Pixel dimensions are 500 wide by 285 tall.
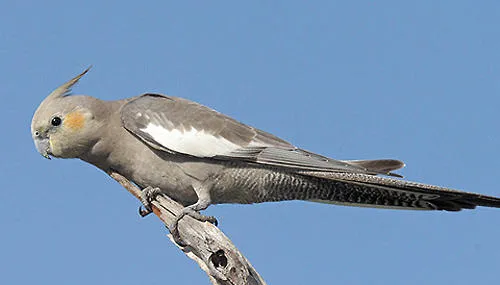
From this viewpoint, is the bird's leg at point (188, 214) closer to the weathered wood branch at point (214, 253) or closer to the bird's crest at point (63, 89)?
the weathered wood branch at point (214, 253)

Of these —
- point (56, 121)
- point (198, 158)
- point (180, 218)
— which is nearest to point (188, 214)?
point (180, 218)

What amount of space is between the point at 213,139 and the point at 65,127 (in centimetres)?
191

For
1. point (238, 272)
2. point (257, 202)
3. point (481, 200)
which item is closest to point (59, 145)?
point (257, 202)

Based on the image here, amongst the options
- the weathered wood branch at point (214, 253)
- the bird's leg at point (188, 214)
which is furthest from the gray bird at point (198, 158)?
Result: the weathered wood branch at point (214, 253)

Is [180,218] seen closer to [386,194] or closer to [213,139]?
[213,139]

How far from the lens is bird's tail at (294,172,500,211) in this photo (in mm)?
6848

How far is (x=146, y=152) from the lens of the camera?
7.98 m

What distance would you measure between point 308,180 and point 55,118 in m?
3.29

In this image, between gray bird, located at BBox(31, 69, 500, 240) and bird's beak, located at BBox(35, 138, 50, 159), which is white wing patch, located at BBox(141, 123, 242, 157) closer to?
gray bird, located at BBox(31, 69, 500, 240)

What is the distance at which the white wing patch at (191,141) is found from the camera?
7.80m

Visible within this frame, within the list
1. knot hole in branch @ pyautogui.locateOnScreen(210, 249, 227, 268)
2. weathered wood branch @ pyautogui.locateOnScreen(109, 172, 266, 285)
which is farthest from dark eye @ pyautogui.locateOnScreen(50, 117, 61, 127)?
knot hole in branch @ pyautogui.locateOnScreen(210, 249, 227, 268)

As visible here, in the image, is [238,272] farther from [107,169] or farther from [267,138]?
[107,169]

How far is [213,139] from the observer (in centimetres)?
795

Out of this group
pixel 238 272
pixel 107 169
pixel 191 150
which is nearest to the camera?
pixel 238 272
